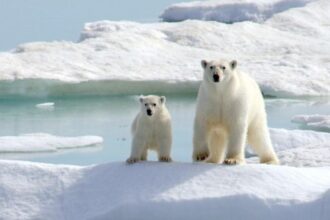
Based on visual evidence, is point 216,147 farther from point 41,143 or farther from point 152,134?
point 41,143

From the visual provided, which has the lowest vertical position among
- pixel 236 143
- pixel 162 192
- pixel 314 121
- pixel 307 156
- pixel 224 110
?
pixel 314 121

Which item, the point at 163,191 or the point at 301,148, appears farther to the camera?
the point at 301,148

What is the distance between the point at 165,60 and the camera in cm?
1477

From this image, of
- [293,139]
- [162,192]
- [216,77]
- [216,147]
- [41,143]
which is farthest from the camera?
[41,143]

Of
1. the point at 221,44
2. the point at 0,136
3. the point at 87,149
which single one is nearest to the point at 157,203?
the point at 87,149

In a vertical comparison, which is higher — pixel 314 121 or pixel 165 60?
pixel 165 60

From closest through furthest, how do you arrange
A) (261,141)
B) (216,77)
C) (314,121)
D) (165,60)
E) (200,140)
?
(216,77), (200,140), (261,141), (314,121), (165,60)

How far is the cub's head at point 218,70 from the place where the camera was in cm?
605

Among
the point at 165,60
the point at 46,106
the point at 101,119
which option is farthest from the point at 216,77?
the point at 165,60

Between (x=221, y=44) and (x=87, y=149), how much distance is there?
6018mm

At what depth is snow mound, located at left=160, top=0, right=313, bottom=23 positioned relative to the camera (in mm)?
23359

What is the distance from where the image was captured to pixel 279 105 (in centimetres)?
1312

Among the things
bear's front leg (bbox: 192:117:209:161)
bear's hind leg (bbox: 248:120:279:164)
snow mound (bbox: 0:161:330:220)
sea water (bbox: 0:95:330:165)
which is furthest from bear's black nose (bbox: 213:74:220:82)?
sea water (bbox: 0:95:330:165)

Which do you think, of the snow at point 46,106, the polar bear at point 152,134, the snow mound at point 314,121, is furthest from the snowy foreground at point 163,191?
the snow at point 46,106
